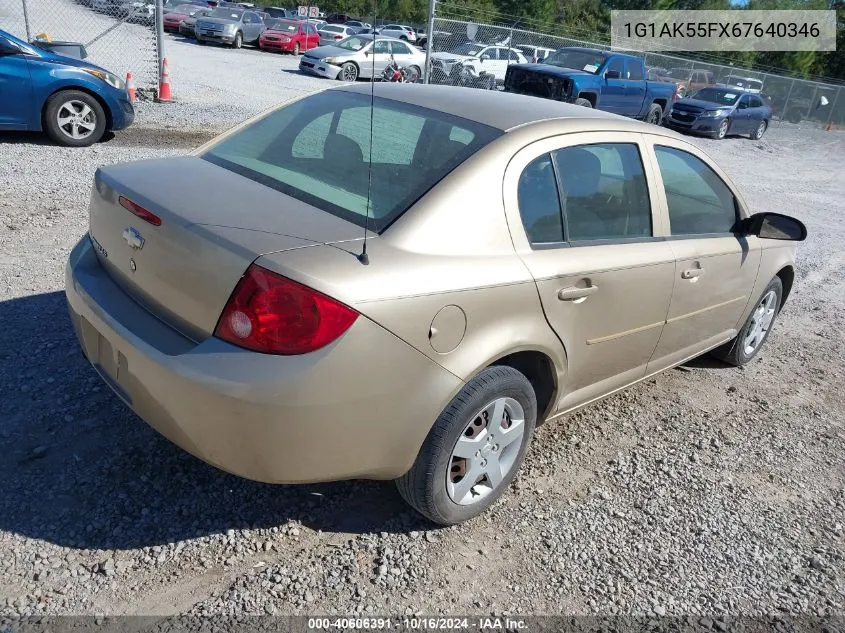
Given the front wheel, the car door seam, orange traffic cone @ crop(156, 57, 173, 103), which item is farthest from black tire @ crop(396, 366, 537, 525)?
the front wheel

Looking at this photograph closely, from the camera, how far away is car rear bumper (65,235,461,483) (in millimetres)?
2271

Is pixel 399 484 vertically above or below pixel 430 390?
below

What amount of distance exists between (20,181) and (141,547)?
5.67m

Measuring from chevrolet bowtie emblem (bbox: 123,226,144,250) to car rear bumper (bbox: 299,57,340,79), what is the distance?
21.7 metres

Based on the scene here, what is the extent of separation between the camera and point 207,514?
9.44 ft

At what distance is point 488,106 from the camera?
3.24m

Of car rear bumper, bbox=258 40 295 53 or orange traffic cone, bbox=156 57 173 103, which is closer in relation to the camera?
orange traffic cone, bbox=156 57 173 103

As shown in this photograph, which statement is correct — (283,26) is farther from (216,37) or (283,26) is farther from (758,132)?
(758,132)

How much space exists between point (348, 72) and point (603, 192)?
71.5 feet

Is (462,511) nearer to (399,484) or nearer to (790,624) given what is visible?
(399,484)

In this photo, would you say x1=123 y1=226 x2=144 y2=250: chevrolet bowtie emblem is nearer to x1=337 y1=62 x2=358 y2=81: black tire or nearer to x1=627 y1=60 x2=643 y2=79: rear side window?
x1=627 y1=60 x2=643 y2=79: rear side window

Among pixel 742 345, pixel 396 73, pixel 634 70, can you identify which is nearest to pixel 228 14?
pixel 396 73

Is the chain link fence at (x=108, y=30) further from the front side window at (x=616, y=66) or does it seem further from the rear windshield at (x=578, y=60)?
the front side window at (x=616, y=66)

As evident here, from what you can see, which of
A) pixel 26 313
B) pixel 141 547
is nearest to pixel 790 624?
pixel 141 547
